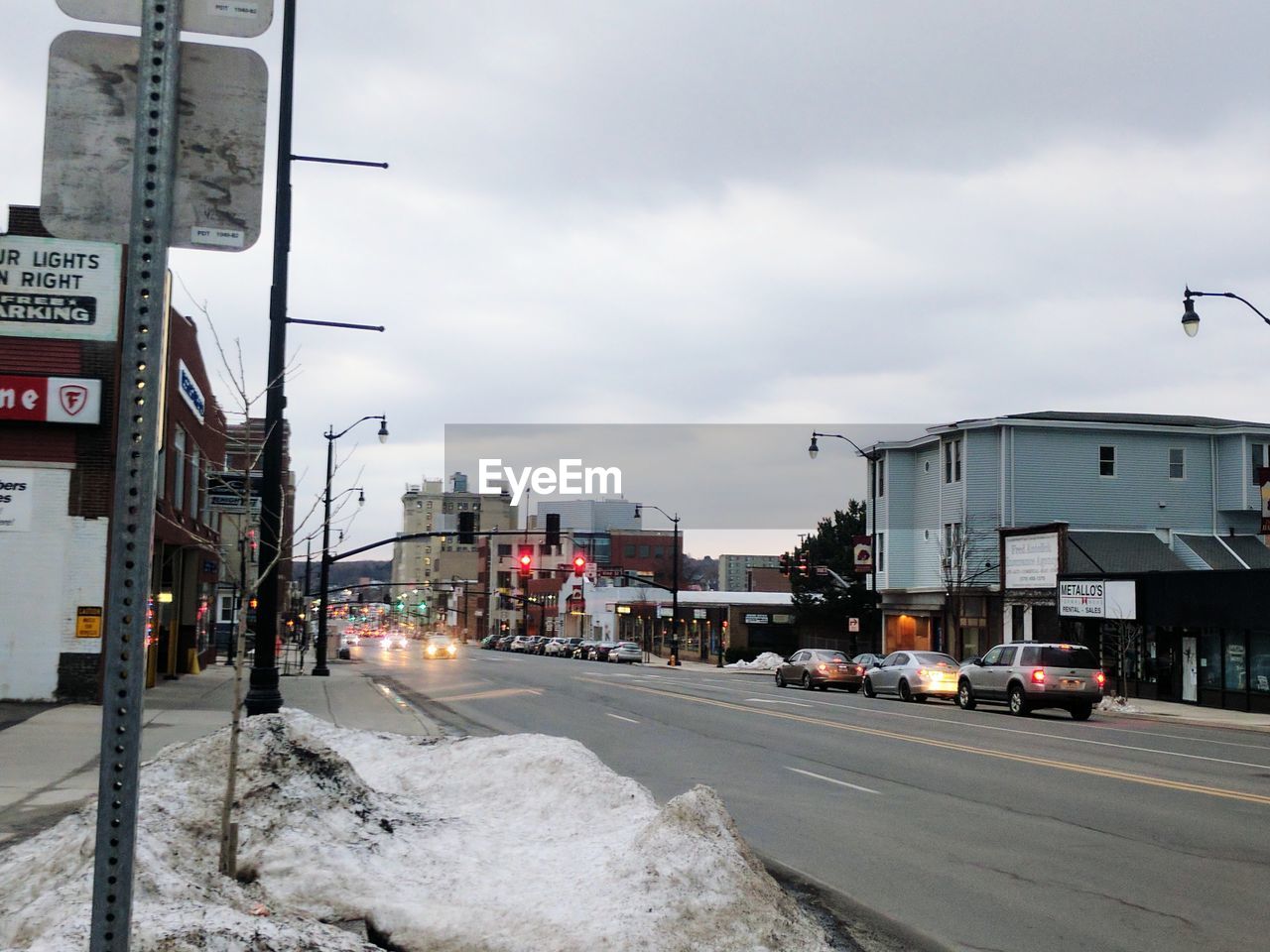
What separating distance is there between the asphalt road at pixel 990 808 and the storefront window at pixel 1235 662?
327 inches

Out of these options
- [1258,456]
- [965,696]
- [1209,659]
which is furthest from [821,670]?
[1258,456]

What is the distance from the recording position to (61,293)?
24359mm

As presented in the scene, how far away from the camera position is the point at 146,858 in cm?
629

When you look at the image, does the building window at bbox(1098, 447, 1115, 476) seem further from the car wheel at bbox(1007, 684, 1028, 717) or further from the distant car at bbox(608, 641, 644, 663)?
the distant car at bbox(608, 641, 644, 663)

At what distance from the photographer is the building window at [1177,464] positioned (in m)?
51.2

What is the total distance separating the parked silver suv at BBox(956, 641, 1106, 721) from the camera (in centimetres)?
2941

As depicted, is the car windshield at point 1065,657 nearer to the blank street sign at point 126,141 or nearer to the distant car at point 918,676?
the distant car at point 918,676

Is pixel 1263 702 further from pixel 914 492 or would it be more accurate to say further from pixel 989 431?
pixel 914 492

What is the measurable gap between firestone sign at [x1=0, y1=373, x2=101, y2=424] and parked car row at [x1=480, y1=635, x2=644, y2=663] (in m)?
54.6

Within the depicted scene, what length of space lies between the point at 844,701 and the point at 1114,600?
479 inches

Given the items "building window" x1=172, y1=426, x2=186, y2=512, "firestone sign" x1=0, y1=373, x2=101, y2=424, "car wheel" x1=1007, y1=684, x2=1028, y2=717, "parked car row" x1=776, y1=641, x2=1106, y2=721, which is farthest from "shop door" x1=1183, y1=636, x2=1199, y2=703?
"firestone sign" x1=0, y1=373, x2=101, y2=424

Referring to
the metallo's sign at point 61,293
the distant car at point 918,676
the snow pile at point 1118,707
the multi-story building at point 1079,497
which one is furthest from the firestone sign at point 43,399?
the multi-story building at point 1079,497

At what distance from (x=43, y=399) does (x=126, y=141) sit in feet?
75.9

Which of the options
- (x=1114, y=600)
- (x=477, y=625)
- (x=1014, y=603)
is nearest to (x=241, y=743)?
(x=1114, y=600)
